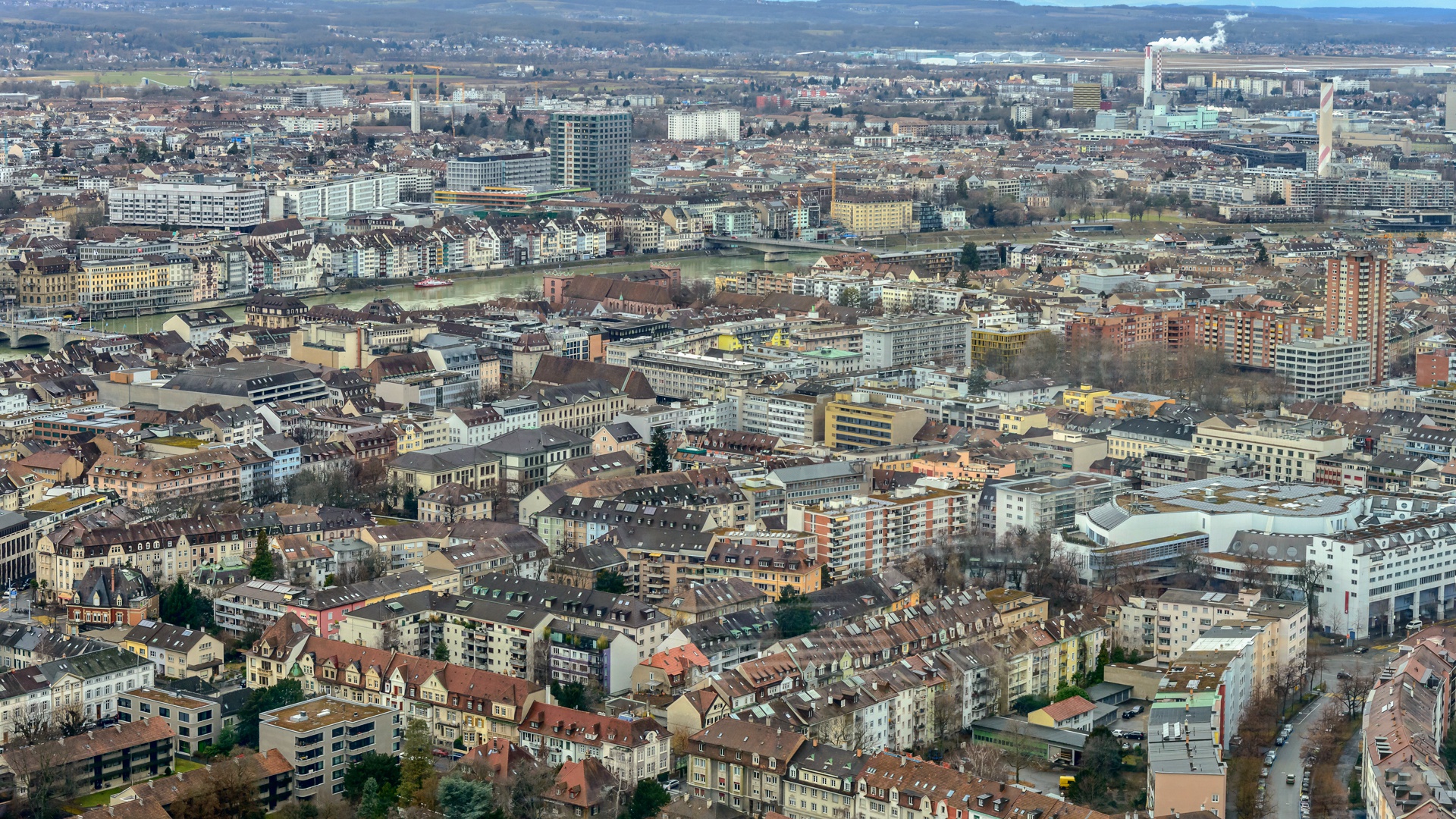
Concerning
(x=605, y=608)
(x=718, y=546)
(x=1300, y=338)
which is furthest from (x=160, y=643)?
(x=1300, y=338)

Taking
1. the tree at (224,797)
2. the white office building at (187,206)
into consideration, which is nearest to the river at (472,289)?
the white office building at (187,206)

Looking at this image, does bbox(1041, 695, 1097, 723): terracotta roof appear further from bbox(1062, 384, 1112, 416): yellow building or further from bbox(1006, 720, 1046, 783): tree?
bbox(1062, 384, 1112, 416): yellow building

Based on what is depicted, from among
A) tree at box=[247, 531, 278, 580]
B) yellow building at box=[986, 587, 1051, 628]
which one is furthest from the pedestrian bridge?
yellow building at box=[986, 587, 1051, 628]

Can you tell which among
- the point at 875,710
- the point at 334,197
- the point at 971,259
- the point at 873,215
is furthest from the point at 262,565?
the point at 873,215

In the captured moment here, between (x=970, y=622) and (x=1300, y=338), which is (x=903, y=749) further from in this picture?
(x=1300, y=338)

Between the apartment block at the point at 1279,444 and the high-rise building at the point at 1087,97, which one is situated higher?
the high-rise building at the point at 1087,97

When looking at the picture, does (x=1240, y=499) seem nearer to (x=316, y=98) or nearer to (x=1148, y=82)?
(x=316, y=98)

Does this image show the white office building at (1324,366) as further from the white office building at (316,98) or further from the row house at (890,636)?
the white office building at (316,98)
